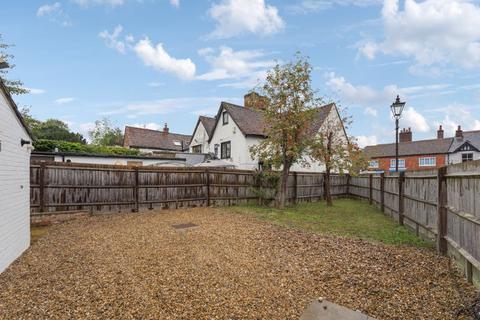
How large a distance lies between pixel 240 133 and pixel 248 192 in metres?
9.80

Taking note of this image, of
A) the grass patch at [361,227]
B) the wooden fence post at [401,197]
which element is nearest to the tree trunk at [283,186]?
the grass patch at [361,227]

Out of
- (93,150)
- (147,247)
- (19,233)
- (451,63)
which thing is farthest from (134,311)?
(93,150)

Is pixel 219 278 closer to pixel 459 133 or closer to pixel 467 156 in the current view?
pixel 467 156

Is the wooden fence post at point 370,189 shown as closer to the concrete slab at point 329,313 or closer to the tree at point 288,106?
the tree at point 288,106

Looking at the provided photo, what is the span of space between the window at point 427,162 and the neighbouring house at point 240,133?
24595mm

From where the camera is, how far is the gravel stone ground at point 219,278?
3.46m

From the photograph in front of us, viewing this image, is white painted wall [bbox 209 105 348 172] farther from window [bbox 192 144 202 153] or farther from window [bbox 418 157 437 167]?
Answer: window [bbox 418 157 437 167]

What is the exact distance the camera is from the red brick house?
39.6 m

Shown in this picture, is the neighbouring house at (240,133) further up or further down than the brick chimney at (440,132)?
further down

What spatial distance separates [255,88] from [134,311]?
38.4ft

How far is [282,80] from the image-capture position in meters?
13.1

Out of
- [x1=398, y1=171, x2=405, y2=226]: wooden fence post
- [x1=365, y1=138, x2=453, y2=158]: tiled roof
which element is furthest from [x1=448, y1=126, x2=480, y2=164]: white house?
[x1=398, y1=171, x2=405, y2=226]: wooden fence post

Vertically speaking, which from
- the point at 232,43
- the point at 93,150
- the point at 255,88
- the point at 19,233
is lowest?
the point at 19,233

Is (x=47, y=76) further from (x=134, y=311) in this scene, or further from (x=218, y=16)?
(x=134, y=311)
